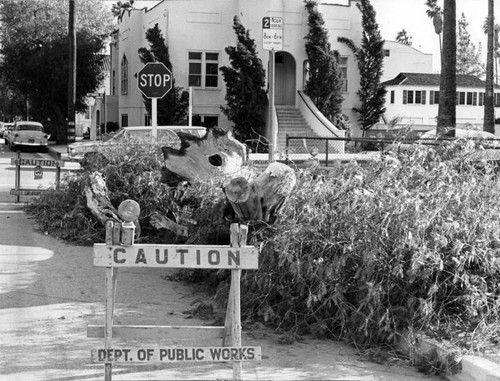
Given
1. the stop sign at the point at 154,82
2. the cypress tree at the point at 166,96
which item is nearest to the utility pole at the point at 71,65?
the cypress tree at the point at 166,96

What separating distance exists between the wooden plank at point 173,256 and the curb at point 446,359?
6.40ft

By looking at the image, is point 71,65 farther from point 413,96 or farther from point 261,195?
point 413,96

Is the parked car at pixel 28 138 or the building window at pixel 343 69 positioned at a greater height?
the building window at pixel 343 69

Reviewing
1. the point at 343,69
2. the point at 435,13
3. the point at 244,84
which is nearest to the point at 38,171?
the point at 244,84

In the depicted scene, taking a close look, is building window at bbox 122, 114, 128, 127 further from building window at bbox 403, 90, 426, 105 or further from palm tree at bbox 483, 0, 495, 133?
building window at bbox 403, 90, 426, 105

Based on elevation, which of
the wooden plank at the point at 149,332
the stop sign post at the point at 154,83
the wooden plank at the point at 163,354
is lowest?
the wooden plank at the point at 163,354

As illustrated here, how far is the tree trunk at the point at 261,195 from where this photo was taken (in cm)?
788

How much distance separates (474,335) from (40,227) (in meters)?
8.37

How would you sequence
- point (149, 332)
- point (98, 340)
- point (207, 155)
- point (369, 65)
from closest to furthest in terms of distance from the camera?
1. point (149, 332)
2. point (98, 340)
3. point (207, 155)
4. point (369, 65)

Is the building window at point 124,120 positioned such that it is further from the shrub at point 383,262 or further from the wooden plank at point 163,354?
the wooden plank at point 163,354

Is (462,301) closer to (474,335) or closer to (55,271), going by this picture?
(474,335)

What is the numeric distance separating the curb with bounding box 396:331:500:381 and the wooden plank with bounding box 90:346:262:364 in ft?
6.15

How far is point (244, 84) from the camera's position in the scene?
33.4 m

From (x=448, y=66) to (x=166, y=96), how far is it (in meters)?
18.0
